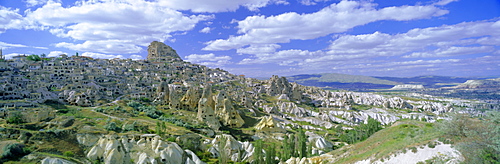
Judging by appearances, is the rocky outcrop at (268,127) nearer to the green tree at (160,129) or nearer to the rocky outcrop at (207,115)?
the rocky outcrop at (207,115)

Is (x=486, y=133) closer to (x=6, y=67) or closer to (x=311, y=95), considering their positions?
(x=6, y=67)

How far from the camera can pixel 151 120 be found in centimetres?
5544

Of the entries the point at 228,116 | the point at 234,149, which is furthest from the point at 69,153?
the point at 228,116

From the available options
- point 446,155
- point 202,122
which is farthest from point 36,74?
point 446,155

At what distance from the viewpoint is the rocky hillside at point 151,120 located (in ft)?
99.9

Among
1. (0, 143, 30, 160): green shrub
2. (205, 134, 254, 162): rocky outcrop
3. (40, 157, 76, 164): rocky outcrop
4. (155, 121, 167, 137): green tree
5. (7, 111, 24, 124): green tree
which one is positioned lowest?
(205, 134, 254, 162): rocky outcrop

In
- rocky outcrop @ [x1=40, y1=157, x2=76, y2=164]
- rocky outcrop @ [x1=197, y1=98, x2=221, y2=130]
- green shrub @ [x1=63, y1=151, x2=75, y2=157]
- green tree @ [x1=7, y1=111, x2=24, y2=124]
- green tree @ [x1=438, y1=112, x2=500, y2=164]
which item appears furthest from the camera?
rocky outcrop @ [x1=197, y1=98, x2=221, y2=130]

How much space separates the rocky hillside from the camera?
3045 centimetres

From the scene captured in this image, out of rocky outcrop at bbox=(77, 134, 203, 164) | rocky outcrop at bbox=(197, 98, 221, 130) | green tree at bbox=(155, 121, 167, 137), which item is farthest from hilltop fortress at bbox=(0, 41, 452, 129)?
green tree at bbox=(155, 121, 167, 137)

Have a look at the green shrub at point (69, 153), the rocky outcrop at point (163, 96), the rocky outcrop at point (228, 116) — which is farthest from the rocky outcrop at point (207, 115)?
the green shrub at point (69, 153)

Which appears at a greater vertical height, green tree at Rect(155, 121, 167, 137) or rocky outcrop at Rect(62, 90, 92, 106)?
rocky outcrop at Rect(62, 90, 92, 106)

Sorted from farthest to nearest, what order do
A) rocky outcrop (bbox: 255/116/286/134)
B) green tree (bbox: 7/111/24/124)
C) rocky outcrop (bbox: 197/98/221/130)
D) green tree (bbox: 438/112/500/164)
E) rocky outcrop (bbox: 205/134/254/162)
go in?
rocky outcrop (bbox: 255/116/286/134), rocky outcrop (bbox: 197/98/221/130), rocky outcrop (bbox: 205/134/254/162), green tree (bbox: 7/111/24/124), green tree (bbox: 438/112/500/164)

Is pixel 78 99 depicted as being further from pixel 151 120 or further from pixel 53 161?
pixel 53 161

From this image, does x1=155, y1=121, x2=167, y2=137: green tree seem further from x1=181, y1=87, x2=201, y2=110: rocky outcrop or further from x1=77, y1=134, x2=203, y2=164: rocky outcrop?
x1=181, y1=87, x2=201, y2=110: rocky outcrop
